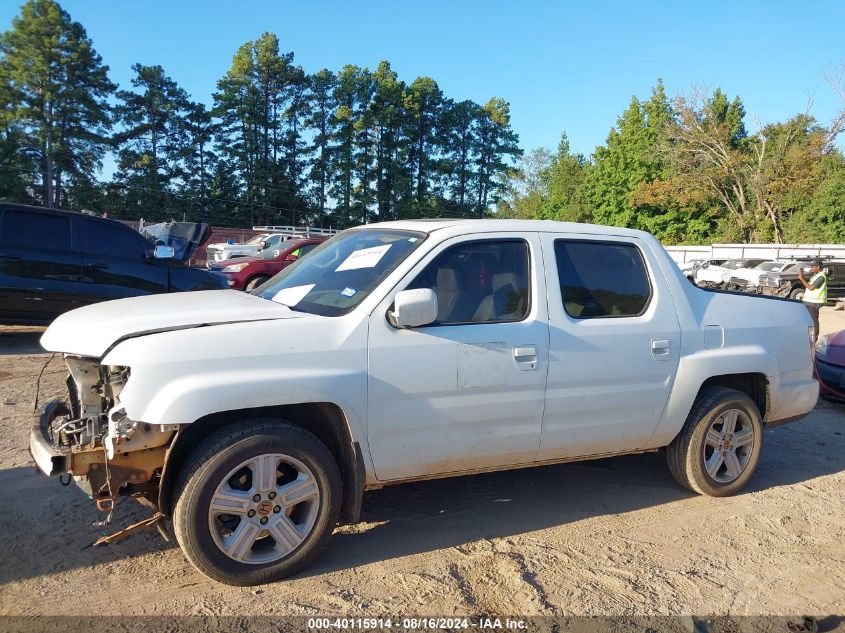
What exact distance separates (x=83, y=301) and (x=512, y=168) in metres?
58.0

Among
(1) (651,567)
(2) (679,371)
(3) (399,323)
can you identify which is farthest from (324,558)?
(2) (679,371)

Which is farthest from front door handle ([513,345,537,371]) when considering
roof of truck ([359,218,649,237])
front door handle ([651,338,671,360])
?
front door handle ([651,338,671,360])

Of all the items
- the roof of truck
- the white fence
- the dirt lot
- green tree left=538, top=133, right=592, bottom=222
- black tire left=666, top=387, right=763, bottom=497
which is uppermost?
green tree left=538, top=133, right=592, bottom=222

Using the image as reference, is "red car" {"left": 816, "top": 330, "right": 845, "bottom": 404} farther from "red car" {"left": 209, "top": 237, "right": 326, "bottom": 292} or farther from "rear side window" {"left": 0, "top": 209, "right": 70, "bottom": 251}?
"red car" {"left": 209, "top": 237, "right": 326, "bottom": 292}

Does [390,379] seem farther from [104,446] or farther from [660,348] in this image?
[660,348]

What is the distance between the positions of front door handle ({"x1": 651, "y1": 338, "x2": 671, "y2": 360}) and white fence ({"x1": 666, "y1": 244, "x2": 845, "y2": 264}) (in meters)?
26.7

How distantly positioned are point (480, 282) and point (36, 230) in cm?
709

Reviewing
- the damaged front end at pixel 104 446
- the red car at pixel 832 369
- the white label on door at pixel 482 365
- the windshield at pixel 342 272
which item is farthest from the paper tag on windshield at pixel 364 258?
the red car at pixel 832 369

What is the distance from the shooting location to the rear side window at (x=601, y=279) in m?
4.03

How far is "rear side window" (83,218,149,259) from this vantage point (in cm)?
874

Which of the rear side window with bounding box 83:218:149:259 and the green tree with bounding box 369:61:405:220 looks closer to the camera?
the rear side window with bounding box 83:218:149:259

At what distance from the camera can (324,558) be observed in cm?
353

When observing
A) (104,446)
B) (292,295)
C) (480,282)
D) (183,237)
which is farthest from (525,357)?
(183,237)

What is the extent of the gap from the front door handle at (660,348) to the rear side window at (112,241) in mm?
7417
